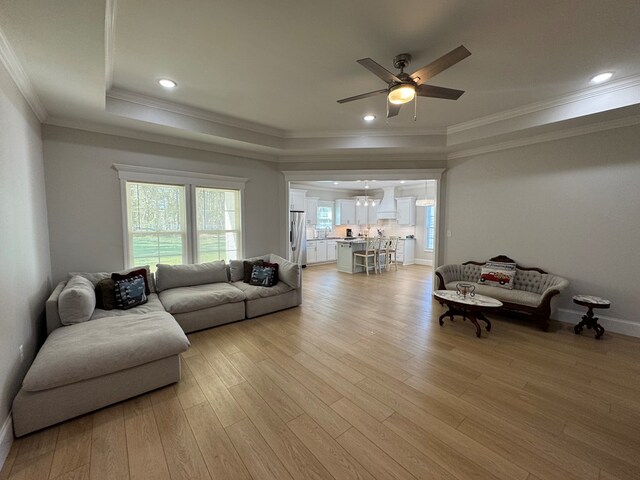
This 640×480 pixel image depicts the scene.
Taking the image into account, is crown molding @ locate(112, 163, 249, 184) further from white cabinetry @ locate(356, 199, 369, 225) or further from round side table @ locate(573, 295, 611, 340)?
white cabinetry @ locate(356, 199, 369, 225)

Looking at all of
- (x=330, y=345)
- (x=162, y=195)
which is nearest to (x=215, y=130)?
(x=162, y=195)

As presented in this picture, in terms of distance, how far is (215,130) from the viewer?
3869mm

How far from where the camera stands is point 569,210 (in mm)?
3807

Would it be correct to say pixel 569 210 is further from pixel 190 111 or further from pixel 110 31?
pixel 110 31

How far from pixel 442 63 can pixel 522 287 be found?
372 cm

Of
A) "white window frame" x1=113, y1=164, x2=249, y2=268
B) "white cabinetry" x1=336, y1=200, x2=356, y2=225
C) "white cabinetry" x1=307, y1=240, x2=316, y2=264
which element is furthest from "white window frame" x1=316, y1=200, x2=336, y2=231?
"white window frame" x1=113, y1=164, x2=249, y2=268

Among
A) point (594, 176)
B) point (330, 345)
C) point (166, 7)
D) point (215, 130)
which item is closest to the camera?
point (166, 7)

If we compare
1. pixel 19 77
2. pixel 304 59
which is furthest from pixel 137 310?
pixel 304 59

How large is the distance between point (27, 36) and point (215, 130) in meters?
2.16

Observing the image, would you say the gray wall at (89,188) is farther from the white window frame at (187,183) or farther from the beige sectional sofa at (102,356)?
the beige sectional sofa at (102,356)

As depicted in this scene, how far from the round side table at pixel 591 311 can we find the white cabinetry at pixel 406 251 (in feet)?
18.2

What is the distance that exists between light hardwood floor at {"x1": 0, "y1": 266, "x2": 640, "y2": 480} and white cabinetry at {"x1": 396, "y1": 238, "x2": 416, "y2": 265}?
5724 millimetres

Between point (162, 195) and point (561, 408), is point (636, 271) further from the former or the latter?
point (162, 195)

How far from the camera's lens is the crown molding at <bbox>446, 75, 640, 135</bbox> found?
285 cm
